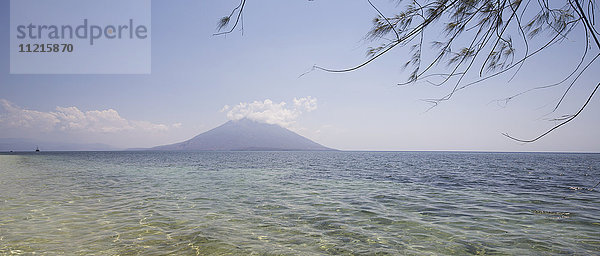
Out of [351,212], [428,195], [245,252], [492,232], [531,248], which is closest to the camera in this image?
[245,252]

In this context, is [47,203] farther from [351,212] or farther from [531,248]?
[531,248]

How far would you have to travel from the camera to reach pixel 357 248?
5297 mm

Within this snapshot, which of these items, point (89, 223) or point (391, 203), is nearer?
point (89, 223)

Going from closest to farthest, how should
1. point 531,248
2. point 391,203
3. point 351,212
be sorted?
point 531,248 → point 351,212 → point 391,203

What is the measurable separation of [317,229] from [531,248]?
164 inches

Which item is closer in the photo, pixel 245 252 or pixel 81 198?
pixel 245 252

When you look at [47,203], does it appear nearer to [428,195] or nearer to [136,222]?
[136,222]

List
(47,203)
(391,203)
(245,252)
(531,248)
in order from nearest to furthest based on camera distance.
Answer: (245,252), (531,248), (47,203), (391,203)

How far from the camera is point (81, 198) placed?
10367mm

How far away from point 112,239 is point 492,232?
8.09m

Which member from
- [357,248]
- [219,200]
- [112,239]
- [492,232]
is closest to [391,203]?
[492,232]

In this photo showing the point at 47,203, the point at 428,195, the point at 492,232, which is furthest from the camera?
the point at 428,195

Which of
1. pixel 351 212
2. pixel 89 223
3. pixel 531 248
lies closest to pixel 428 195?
pixel 351 212

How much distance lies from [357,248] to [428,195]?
7.93 meters
